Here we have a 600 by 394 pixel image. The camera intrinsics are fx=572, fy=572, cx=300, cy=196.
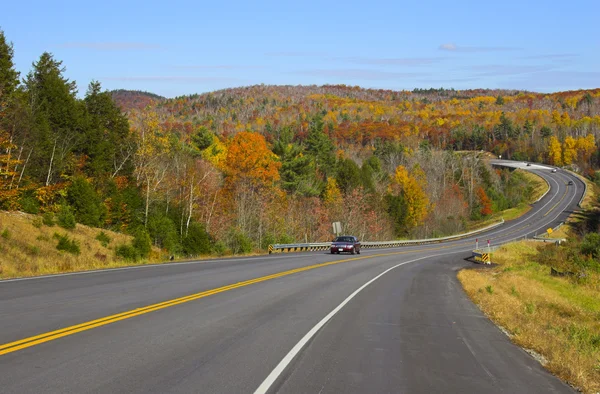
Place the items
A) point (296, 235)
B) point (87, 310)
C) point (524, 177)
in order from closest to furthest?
point (87, 310) < point (296, 235) < point (524, 177)

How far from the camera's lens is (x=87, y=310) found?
12188mm

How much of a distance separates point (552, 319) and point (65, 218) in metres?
30.1

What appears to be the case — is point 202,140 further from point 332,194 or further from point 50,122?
point 50,122

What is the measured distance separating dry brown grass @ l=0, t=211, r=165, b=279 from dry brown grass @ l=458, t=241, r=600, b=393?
16.2 m

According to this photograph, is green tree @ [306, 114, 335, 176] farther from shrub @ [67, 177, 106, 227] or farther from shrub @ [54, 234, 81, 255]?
shrub @ [54, 234, 81, 255]

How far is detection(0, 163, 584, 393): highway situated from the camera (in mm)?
7234

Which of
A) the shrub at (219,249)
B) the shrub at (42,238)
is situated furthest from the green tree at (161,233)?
the shrub at (42,238)

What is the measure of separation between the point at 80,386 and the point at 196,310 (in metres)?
6.20

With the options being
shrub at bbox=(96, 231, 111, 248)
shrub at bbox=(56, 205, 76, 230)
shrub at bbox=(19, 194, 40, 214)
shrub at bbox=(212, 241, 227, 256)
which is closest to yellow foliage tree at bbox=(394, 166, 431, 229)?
shrub at bbox=(212, 241, 227, 256)

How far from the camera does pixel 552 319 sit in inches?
656

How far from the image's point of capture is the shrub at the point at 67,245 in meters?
33.0

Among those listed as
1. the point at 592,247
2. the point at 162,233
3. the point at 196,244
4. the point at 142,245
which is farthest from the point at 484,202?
the point at 142,245

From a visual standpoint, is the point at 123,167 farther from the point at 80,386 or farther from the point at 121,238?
the point at 80,386

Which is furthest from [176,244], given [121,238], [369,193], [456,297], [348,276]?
[369,193]
